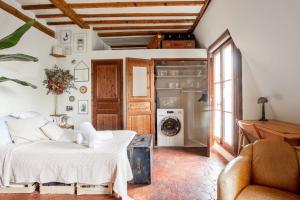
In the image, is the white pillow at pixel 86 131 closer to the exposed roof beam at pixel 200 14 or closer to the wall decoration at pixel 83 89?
the wall decoration at pixel 83 89

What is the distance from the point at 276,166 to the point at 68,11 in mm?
4119

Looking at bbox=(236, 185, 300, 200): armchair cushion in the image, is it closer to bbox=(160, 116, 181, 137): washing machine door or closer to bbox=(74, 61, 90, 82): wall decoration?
bbox=(160, 116, 181, 137): washing machine door

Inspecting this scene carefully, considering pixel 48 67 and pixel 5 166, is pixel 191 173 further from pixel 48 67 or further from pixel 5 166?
pixel 48 67

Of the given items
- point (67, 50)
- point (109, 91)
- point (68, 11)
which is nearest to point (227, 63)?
point (109, 91)

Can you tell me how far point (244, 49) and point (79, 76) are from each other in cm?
367

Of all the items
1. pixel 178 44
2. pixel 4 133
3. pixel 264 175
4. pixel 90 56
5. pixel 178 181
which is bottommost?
pixel 178 181

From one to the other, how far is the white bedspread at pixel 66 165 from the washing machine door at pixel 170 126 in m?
2.47

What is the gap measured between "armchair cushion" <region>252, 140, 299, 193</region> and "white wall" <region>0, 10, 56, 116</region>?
368 cm

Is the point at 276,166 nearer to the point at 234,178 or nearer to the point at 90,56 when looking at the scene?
the point at 234,178

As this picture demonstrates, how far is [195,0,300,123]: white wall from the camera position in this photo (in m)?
1.89

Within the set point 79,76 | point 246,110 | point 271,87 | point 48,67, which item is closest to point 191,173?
point 246,110

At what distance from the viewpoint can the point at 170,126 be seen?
4945mm

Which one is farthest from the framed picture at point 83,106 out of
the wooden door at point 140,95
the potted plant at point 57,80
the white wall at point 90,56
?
the wooden door at point 140,95

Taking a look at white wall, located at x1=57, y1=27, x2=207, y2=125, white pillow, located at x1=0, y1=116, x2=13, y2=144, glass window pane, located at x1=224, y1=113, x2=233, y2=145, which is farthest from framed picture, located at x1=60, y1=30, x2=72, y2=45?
glass window pane, located at x1=224, y1=113, x2=233, y2=145
